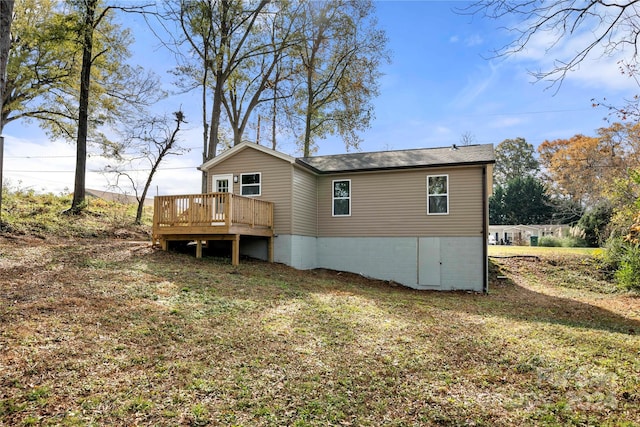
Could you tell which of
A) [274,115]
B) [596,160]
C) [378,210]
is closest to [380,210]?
[378,210]

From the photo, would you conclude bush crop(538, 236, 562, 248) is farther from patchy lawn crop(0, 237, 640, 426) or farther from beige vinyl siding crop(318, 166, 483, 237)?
patchy lawn crop(0, 237, 640, 426)

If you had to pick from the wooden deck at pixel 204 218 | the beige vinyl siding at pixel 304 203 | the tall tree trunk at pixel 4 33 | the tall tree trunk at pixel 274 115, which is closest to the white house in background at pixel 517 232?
the tall tree trunk at pixel 274 115

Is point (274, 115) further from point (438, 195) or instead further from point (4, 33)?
point (4, 33)

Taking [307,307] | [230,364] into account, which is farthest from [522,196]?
[230,364]

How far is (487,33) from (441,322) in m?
4.79

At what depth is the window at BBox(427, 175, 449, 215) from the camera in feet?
43.3

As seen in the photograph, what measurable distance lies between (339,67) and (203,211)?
48.8 feet

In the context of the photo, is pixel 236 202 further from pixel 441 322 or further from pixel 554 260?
pixel 554 260

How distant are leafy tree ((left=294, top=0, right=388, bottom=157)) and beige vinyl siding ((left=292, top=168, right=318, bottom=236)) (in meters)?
8.91

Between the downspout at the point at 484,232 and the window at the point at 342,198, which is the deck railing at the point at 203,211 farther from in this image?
the downspout at the point at 484,232

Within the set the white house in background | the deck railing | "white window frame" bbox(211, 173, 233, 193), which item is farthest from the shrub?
the white house in background

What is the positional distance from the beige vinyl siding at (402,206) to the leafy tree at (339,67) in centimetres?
940

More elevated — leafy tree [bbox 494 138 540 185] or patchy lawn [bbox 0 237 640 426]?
leafy tree [bbox 494 138 540 185]

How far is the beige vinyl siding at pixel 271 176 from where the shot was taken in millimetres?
13327
